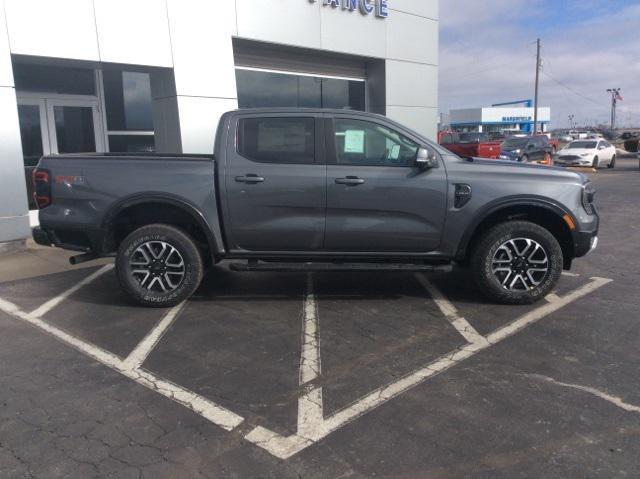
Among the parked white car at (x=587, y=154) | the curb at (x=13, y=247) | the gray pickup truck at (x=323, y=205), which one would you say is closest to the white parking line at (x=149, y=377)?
the gray pickup truck at (x=323, y=205)

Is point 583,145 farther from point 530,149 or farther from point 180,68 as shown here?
point 180,68

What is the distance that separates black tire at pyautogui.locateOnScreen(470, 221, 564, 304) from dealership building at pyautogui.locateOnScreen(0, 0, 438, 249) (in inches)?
254

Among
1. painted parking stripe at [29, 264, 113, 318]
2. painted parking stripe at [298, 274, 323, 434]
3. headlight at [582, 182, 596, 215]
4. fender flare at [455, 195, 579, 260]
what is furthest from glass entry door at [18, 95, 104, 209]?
headlight at [582, 182, 596, 215]

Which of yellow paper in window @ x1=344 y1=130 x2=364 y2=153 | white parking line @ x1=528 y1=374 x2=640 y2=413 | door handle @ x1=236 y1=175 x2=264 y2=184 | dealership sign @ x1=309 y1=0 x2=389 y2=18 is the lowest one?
white parking line @ x1=528 y1=374 x2=640 y2=413

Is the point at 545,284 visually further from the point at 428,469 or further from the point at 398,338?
the point at 428,469

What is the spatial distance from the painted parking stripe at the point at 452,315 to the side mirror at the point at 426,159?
1400 millimetres

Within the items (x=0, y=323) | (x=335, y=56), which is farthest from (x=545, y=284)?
(x=335, y=56)

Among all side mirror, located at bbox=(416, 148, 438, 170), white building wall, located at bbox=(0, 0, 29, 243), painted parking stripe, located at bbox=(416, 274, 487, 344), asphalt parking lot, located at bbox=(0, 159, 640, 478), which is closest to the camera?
asphalt parking lot, located at bbox=(0, 159, 640, 478)

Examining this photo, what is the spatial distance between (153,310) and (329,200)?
2076 millimetres

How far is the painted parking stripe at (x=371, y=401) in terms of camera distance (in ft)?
10.0

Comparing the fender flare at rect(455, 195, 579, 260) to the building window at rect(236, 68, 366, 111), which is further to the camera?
the building window at rect(236, 68, 366, 111)

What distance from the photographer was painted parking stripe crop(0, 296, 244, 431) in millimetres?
3357

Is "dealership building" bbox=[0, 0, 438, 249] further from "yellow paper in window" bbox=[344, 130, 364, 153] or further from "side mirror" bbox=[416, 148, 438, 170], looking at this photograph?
"side mirror" bbox=[416, 148, 438, 170]

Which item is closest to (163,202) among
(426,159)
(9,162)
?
(426,159)
